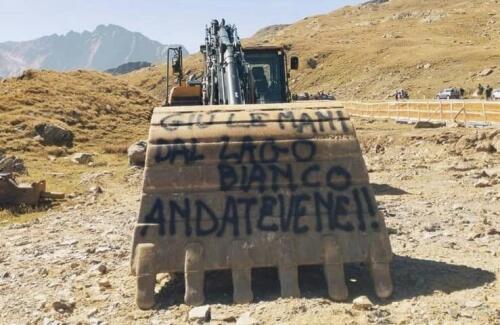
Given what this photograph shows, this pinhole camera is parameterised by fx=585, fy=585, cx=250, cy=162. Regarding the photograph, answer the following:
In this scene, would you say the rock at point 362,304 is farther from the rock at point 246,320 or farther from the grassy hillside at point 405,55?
the grassy hillside at point 405,55

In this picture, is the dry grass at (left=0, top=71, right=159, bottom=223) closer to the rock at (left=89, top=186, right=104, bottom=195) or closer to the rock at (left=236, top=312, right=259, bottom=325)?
the rock at (left=89, top=186, right=104, bottom=195)

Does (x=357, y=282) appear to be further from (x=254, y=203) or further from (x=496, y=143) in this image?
(x=496, y=143)

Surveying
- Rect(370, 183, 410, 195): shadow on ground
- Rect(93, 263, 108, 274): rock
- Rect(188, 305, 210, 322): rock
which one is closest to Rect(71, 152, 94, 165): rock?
Rect(370, 183, 410, 195): shadow on ground

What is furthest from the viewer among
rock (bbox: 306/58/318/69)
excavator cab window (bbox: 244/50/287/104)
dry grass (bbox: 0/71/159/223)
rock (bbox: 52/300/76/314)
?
rock (bbox: 306/58/318/69)

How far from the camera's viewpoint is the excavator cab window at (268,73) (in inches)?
539

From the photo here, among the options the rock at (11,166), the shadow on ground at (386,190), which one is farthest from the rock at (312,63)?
the shadow on ground at (386,190)

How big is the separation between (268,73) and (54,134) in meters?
14.0

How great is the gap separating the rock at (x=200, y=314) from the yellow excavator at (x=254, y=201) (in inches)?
8.5

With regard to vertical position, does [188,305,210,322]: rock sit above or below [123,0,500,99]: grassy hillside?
below

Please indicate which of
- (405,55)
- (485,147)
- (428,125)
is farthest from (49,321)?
(405,55)

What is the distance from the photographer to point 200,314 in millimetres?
5199

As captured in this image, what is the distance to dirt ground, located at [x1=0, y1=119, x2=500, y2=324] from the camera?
524cm

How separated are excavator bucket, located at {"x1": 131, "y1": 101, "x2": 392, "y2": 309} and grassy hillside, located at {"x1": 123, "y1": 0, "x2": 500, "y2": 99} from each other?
49.6 metres

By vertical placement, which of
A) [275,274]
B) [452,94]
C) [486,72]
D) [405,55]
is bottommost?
[275,274]
